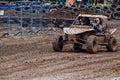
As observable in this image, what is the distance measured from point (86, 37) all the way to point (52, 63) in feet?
12.3

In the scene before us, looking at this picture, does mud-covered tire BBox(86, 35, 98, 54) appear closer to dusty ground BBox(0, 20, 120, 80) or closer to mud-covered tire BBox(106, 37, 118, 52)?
dusty ground BBox(0, 20, 120, 80)

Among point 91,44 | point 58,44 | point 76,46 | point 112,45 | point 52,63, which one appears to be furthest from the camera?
point 76,46

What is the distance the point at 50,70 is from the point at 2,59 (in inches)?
130

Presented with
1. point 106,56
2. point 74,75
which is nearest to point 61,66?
point 74,75

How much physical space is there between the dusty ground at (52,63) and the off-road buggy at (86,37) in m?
0.35

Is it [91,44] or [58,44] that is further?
[58,44]

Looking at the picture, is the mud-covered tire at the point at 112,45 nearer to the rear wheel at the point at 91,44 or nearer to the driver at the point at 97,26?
the driver at the point at 97,26

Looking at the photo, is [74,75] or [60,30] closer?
[74,75]

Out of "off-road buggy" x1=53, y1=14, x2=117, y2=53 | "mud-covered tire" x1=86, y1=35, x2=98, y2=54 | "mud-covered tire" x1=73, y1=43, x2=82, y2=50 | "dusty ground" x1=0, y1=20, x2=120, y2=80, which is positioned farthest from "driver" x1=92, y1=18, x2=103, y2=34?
"mud-covered tire" x1=73, y1=43, x2=82, y2=50

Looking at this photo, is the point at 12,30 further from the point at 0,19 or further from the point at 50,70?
the point at 50,70

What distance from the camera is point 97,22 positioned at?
790 inches

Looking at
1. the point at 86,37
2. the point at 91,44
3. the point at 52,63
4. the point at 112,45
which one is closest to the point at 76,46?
the point at 86,37

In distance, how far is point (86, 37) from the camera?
19.9 m

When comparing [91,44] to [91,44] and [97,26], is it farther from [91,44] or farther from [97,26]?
[97,26]
